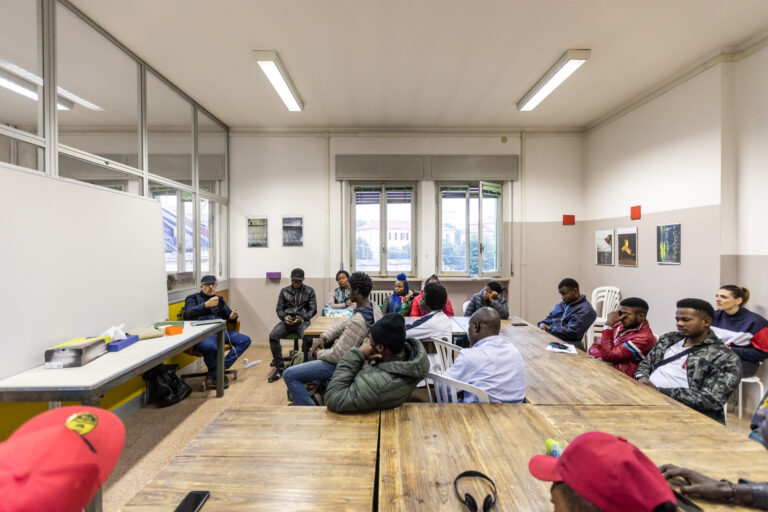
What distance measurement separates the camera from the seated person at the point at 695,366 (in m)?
1.79

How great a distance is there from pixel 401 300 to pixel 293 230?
2325mm

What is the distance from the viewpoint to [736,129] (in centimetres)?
325

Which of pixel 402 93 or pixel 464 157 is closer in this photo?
pixel 402 93

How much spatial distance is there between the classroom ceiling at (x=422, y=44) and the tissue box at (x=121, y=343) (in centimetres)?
252

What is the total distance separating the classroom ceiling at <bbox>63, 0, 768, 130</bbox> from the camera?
2713mm

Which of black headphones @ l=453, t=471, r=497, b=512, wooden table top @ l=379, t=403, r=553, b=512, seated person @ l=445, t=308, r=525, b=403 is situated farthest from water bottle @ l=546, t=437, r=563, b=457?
seated person @ l=445, t=308, r=525, b=403

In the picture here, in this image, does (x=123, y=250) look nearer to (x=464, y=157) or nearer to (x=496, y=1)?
(x=496, y=1)

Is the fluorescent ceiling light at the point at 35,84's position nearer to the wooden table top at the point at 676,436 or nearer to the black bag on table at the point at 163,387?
the black bag on table at the point at 163,387

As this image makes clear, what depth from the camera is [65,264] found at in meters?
2.30

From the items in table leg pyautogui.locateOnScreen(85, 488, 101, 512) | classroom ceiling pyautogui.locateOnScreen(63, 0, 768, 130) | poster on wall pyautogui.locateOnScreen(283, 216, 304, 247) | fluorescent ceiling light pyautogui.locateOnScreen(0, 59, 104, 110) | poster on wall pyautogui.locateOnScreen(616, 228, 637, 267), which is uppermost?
classroom ceiling pyautogui.locateOnScreen(63, 0, 768, 130)

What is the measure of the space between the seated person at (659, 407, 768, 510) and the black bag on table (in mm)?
3783

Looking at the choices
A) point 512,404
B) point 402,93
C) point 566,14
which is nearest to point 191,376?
point 512,404

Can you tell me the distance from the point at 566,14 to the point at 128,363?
14.3 feet

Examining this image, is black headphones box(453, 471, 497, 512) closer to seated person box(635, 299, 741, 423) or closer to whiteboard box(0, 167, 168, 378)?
seated person box(635, 299, 741, 423)
